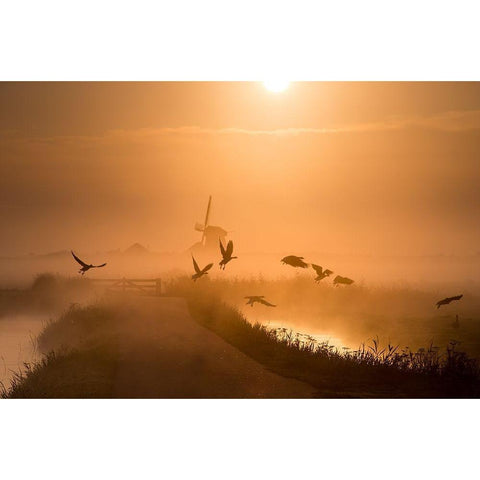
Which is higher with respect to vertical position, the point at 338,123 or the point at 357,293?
the point at 338,123

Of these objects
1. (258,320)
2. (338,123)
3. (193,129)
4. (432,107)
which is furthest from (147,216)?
(432,107)

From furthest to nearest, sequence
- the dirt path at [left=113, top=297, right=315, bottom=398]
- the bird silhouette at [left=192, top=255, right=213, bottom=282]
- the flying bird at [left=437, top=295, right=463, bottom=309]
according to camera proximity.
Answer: the flying bird at [left=437, top=295, right=463, bottom=309]
the bird silhouette at [left=192, top=255, right=213, bottom=282]
the dirt path at [left=113, top=297, right=315, bottom=398]

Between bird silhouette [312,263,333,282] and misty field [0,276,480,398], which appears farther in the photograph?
bird silhouette [312,263,333,282]

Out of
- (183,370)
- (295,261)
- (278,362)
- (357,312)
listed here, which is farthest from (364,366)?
(183,370)

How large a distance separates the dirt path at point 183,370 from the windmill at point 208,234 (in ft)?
2.12

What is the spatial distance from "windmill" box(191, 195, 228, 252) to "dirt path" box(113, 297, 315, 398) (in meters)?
0.65

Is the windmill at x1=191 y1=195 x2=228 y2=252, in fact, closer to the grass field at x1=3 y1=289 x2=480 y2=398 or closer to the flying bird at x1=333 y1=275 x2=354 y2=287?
the grass field at x1=3 y1=289 x2=480 y2=398

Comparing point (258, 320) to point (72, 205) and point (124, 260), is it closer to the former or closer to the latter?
point (124, 260)

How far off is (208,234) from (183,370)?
Answer: 1.47 m

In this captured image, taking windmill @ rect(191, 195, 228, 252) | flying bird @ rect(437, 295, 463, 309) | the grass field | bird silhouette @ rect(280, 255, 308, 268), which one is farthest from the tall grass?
bird silhouette @ rect(280, 255, 308, 268)

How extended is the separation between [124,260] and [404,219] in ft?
10.3

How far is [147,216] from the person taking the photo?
834 cm

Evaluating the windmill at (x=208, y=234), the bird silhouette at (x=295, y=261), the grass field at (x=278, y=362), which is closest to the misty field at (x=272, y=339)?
the grass field at (x=278, y=362)

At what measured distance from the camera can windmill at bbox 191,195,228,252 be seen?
26.3ft
